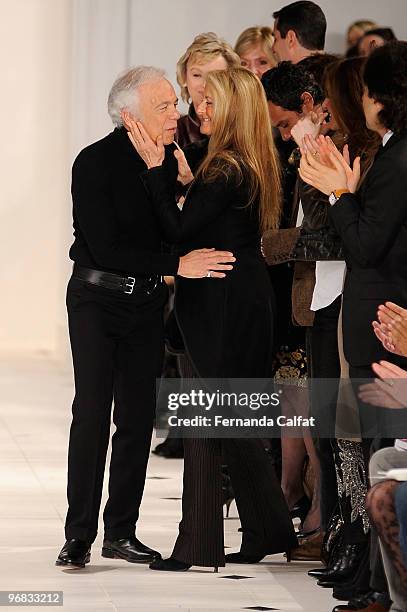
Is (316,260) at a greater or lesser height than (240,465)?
greater

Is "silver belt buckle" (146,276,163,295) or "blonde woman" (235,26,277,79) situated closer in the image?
"silver belt buckle" (146,276,163,295)

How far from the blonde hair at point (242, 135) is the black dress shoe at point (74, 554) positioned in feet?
4.21

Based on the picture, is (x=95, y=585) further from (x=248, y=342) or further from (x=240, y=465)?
(x=248, y=342)

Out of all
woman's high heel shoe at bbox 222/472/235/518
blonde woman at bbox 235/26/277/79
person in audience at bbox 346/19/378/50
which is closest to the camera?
woman's high heel shoe at bbox 222/472/235/518

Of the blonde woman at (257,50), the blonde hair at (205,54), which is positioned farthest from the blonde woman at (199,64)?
the blonde woman at (257,50)

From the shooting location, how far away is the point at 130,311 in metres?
5.15

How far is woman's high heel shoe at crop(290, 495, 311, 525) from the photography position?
5.77m

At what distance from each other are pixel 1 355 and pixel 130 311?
317 inches

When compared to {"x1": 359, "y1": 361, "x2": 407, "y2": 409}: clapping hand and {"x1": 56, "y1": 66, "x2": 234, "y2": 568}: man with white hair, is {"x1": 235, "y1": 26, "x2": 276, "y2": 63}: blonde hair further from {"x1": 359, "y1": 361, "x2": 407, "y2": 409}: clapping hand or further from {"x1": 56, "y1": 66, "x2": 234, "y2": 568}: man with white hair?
{"x1": 359, "y1": 361, "x2": 407, "y2": 409}: clapping hand

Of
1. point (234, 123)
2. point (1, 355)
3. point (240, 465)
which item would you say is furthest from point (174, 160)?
point (1, 355)

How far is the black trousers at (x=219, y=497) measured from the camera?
16.7ft

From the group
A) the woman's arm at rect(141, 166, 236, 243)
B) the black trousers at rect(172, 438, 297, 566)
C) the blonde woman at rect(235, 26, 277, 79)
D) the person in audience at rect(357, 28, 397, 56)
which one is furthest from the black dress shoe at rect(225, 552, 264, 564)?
the person in audience at rect(357, 28, 397, 56)

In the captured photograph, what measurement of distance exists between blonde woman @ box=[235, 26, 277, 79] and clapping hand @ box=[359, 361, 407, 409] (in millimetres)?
4487

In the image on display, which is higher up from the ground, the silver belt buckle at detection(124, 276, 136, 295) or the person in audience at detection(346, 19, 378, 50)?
the person in audience at detection(346, 19, 378, 50)
